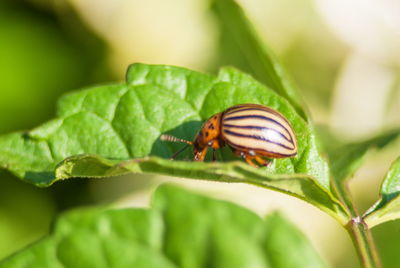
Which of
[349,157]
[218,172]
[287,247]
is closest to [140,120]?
[218,172]

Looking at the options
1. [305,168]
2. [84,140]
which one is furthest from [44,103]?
[305,168]

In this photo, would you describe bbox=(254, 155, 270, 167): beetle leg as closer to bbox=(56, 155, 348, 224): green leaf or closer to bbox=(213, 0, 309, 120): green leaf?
bbox=(213, 0, 309, 120): green leaf

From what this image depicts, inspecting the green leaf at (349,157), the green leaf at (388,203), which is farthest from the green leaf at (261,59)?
the green leaf at (388,203)

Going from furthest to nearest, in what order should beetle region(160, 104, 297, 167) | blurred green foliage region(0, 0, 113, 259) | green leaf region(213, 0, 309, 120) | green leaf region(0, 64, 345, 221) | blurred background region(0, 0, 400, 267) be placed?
blurred background region(0, 0, 400, 267) → blurred green foliage region(0, 0, 113, 259) → green leaf region(213, 0, 309, 120) → beetle region(160, 104, 297, 167) → green leaf region(0, 64, 345, 221)

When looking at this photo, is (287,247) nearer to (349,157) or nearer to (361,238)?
(361,238)

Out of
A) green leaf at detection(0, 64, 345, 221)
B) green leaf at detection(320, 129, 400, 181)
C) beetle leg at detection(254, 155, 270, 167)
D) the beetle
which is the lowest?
green leaf at detection(320, 129, 400, 181)

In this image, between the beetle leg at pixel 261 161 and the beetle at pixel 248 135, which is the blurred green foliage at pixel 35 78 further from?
the beetle leg at pixel 261 161

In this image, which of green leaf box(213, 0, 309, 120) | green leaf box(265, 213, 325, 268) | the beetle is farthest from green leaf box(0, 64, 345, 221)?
green leaf box(265, 213, 325, 268)

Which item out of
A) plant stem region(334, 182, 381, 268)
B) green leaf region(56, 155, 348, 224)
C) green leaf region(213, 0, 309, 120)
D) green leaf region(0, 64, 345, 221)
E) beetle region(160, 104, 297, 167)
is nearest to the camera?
green leaf region(56, 155, 348, 224)
